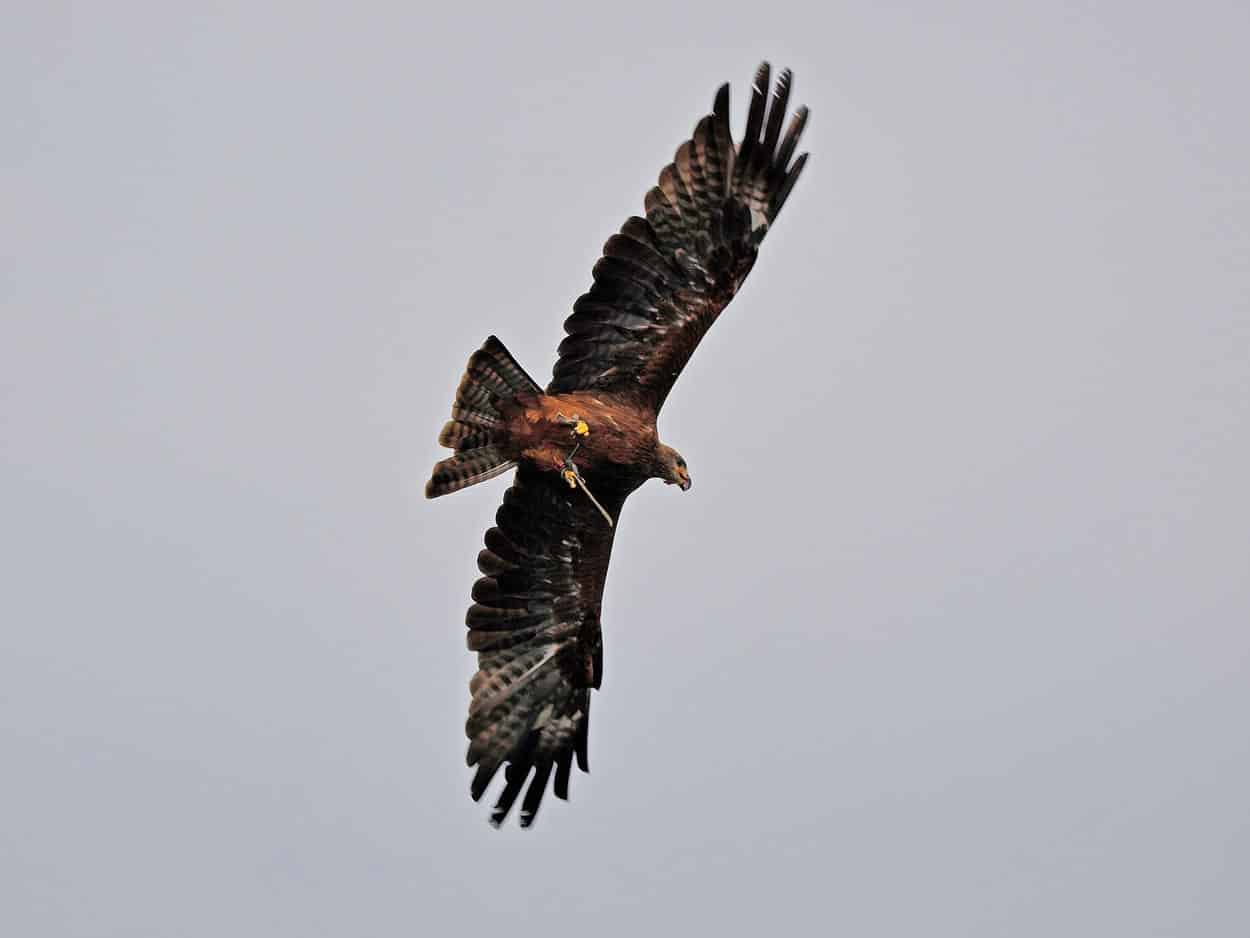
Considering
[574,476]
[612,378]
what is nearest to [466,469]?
[574,476]

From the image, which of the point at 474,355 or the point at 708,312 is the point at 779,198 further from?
the point at 474,355

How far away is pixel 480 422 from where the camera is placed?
14891mm

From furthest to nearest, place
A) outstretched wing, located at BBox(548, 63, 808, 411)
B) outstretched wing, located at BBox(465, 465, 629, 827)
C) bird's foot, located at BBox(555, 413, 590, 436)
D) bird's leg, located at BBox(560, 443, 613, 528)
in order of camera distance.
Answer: outstretched wing, located at BBox(465, 465, 629, 827) < outstretched wing, located at BBox(548, 63, 808, 411) < bird's leg, located at BBox(560, 443, 613, 528) < bird's foot, located at BBox(555, 413, 590, 436)

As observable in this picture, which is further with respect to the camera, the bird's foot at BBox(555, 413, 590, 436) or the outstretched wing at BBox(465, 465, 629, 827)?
the outstretched wing at BBox(465, 465, 629, 827)

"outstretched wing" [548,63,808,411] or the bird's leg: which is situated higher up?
"outstretched wing" [548,63,808,411]

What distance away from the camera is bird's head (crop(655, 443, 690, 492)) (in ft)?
48.8

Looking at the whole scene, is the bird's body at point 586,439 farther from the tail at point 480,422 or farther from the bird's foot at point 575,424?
the tail at point 480,422

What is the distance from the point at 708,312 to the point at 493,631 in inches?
110

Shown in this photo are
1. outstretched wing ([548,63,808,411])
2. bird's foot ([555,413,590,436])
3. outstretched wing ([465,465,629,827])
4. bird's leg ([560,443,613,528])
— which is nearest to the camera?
bird's foot ([555,413,590,436])

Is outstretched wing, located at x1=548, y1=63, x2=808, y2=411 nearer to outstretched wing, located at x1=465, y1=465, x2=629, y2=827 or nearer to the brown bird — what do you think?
the brown bird

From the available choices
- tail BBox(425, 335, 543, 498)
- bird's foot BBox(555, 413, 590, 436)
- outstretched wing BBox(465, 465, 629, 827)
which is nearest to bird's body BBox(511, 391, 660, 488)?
bird's foot BBox(555, 413, 590, 436)

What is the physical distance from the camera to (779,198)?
15109 millimetres

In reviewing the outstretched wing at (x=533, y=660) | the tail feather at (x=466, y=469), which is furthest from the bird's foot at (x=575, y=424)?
the outstretched wing at (x=533, y=660)

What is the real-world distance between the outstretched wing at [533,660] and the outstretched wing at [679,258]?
129 cm
